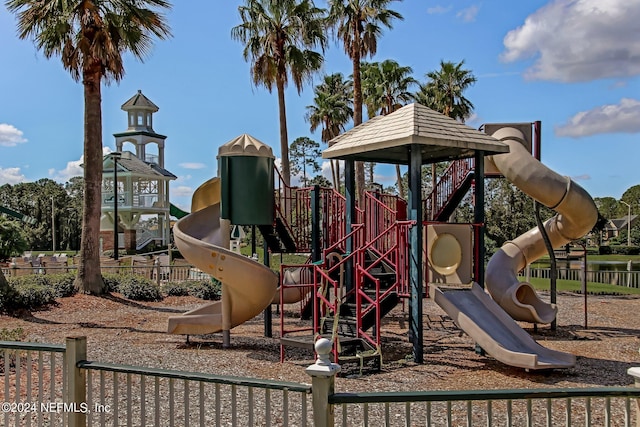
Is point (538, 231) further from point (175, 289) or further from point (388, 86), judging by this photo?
point (388, 86)

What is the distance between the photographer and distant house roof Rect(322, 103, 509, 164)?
32.8 ft

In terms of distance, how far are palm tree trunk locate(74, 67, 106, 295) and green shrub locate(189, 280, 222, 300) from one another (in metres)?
3.36

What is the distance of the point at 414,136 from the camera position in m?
9.77

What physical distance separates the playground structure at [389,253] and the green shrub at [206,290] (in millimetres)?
7099

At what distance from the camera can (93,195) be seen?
18547 mm

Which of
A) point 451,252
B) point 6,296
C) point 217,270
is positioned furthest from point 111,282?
point 451,252

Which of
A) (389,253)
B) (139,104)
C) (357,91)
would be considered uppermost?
(139,104)

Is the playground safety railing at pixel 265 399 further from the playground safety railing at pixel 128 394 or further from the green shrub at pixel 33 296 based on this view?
the green shrub at pixel 33 296

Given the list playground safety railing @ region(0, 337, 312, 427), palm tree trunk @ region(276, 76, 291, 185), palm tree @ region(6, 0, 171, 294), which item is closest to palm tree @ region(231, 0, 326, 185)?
palm tree trunk @ region(276, 76, 291, 185)

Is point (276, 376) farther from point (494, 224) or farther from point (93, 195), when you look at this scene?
point (494, 224)

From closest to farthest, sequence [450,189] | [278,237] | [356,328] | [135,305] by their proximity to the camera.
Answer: [356,328]
[278,237]
[450,189]
[135,305]

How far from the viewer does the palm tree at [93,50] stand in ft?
58.5

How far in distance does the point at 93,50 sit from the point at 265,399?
53.1 feet

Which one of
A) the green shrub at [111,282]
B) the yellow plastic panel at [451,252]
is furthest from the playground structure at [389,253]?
the green shrub at [111,282]
